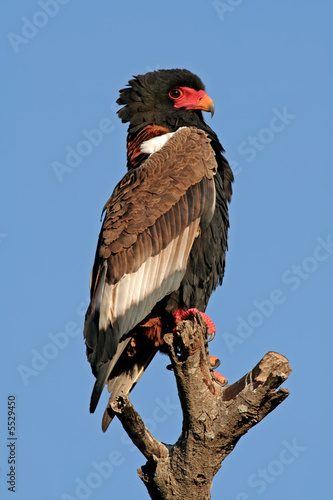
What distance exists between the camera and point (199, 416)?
18.4 ft

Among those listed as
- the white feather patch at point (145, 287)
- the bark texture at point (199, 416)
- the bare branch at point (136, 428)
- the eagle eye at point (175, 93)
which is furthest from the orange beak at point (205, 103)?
the bare branch at point (136, 428)

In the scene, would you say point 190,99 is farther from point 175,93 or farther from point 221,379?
point 221,379

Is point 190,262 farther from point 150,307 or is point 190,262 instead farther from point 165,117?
point 165,117

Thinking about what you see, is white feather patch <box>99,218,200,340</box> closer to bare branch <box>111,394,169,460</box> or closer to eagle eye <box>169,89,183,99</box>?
bare branch <box>111,394,169,460</box>

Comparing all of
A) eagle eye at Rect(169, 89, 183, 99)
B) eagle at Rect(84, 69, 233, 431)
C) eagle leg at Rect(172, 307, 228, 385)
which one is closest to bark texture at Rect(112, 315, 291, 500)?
eagle leg at Rect(172, 307, 228, 385)

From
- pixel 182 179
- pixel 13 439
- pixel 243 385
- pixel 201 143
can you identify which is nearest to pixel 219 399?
pixel 243 385

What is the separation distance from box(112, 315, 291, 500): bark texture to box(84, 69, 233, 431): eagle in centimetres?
94

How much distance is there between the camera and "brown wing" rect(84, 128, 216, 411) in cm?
662

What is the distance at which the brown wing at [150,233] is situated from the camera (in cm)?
662

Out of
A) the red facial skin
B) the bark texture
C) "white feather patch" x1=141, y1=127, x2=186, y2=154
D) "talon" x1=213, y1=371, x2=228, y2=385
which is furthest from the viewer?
the red facial skin

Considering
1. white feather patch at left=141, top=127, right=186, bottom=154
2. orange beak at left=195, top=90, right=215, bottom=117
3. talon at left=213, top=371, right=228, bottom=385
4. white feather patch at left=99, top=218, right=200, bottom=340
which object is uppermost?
orange beak at left=195, top=90, right=215, bottom=117

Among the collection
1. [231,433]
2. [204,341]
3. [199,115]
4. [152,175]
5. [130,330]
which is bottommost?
[231,433]

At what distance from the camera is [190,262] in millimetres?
6852

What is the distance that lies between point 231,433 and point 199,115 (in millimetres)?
3766
